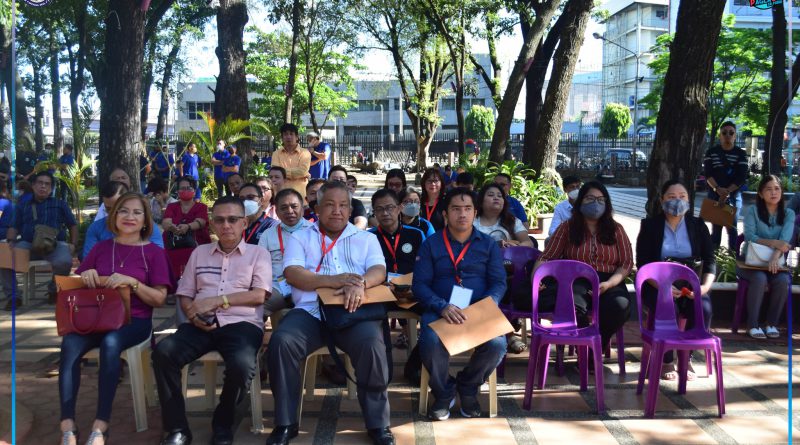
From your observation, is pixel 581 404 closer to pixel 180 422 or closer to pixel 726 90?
pixel 180 422

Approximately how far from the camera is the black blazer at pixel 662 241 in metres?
5.55

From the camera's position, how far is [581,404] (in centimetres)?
485

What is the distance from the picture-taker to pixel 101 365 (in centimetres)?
420

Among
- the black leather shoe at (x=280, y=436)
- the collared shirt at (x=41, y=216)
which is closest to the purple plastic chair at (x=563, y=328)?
the black leather shoe at (x=280, y=436)

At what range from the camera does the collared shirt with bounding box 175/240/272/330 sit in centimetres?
449

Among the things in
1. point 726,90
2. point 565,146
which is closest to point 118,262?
point 726,90

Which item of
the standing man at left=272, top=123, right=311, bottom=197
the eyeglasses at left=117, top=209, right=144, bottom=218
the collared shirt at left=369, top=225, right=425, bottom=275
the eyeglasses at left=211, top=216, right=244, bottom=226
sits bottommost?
the collared shirt at left=369, top=225, right=425, bottom=275

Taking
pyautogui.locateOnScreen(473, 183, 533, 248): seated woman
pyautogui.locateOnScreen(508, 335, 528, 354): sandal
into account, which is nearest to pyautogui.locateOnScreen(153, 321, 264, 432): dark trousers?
pyautogui.locateOnScreen(508, 335, 528, 354): sandal

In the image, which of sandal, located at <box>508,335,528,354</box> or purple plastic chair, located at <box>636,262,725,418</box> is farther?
sandal, located at <box>508,335,528,354</box>

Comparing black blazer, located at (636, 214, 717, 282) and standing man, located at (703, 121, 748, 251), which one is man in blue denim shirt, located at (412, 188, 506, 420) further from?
standing man, located at (703, 121, 748, 251)

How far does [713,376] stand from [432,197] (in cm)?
309

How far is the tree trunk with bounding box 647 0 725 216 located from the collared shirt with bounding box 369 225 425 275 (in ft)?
11.2

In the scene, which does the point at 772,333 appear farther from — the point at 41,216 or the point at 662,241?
the point at 41,216

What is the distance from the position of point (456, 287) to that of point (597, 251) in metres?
1.30
